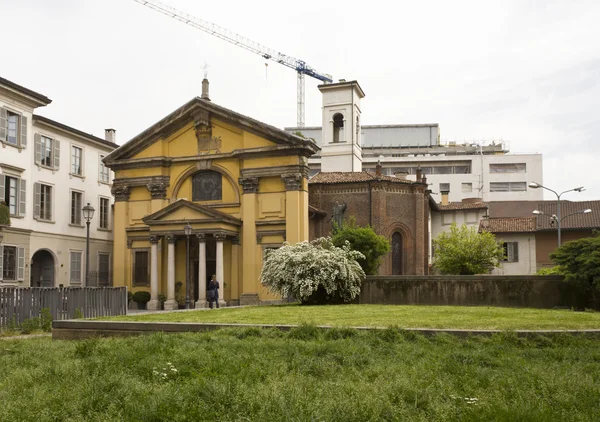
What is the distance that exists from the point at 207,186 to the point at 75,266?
1125cm

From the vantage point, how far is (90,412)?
7469mm

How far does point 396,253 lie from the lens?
145ft

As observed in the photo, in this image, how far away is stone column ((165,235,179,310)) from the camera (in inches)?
1400

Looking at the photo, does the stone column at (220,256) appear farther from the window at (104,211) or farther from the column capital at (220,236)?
the window at (104,211)

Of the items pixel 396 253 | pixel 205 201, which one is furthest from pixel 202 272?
pixel 396 253

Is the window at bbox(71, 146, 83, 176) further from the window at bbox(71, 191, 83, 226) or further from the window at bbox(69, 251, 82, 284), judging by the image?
the window at bbox(69, 251, 82, 284)

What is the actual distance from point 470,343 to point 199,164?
2768 centimetres

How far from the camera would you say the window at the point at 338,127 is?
51.8m

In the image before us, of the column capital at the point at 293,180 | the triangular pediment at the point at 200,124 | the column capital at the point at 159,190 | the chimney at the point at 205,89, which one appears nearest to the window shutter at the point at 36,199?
the triangular pediment at the point at 200,124

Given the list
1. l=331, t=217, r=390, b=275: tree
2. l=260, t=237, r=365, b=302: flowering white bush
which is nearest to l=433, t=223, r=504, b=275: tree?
l=331, t=217, r=390, b=275: tree

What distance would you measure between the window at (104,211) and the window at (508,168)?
59411 mm

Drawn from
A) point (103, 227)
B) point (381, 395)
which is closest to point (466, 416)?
point (381, 395)

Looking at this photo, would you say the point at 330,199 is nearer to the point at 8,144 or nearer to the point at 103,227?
the point at 103,227

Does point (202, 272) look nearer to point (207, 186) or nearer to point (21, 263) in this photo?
point (207, 186)
